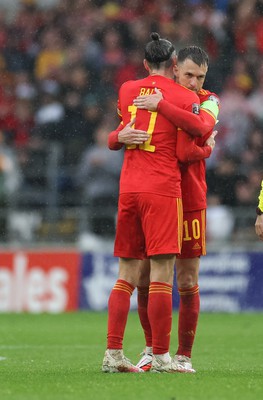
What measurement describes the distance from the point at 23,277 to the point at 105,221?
1.34 meters

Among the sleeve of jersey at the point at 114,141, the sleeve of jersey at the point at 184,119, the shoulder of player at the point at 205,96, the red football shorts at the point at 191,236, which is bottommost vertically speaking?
the red football shorts at the point at 191,236

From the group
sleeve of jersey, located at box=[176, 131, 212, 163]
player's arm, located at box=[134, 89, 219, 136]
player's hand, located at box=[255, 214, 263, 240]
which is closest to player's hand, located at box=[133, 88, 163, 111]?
player's arm, located at box=[134, 89, 219, 136]

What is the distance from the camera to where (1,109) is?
58.2 feet

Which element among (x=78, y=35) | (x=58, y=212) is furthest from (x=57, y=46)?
(x=58, y=212)

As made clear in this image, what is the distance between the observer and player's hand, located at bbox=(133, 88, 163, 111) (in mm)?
6773

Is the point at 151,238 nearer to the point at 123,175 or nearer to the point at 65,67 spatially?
the point at 123,175

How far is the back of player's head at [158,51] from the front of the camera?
6.82 meters

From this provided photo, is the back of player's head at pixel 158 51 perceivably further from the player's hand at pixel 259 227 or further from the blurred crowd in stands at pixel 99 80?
the blurred crowd in stands at pixel 99 80

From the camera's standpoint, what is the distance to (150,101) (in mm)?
6785

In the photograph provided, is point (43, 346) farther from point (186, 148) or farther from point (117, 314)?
point (186, 148)

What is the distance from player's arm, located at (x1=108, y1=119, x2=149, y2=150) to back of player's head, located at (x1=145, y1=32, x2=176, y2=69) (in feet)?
1.31

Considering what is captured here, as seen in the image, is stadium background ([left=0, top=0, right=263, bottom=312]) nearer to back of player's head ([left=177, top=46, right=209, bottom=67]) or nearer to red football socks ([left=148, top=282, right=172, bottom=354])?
back of player's head ([left=177, top=46, right=209, bottom=67])

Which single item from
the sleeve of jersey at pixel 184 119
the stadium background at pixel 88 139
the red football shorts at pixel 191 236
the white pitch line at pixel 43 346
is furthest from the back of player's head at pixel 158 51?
the stadium background at pixel 88 139

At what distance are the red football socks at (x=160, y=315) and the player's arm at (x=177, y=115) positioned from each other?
0.96 meters
